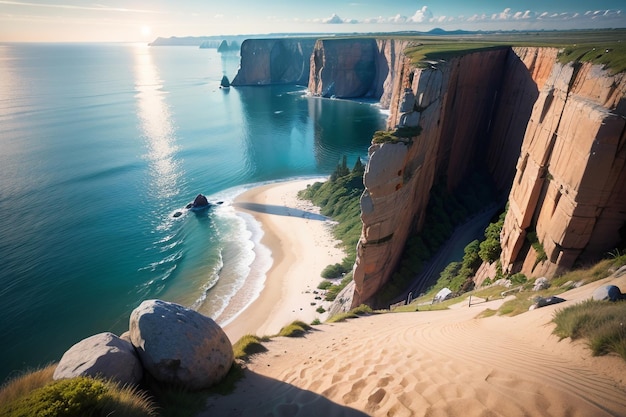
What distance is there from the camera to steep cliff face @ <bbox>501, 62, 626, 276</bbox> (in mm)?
12250

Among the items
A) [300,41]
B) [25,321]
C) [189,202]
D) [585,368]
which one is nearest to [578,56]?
[585,368]

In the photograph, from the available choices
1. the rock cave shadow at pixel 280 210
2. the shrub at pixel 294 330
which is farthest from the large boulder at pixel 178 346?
the rock cave shadow at pixel 280 210

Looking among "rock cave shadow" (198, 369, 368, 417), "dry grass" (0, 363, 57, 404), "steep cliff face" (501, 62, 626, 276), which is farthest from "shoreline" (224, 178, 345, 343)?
"dry grass" (0, 363, 57, 404)

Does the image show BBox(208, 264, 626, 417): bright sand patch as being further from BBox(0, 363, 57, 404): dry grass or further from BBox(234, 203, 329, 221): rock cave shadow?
BBox(234, 203, 329, 221): rock cave shadow

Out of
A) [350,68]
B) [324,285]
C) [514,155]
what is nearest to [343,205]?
[324,285]

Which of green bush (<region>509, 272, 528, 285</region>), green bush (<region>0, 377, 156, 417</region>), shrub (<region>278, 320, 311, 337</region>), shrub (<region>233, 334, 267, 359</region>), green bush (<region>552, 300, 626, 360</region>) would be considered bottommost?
shrub (<region>278, 320, 311, 337</region>)

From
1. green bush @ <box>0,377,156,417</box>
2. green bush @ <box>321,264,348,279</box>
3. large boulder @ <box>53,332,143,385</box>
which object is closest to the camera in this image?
green bush @ <box>0,377,156,417</box>

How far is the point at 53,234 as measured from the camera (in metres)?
38.9

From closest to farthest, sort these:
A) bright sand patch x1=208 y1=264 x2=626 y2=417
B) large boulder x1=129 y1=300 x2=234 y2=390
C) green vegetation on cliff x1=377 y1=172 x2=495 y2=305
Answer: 1. bright sand patch x1=208 y1=264 x2=626 y2=417
2. large boulder x1=129 y1=300 x2=234 y2=390
3. green vegetation on cliff x1=377 y1=172 x2=495 y2=305

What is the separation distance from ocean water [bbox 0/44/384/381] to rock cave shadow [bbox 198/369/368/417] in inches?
380

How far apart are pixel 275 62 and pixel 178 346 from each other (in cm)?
16691

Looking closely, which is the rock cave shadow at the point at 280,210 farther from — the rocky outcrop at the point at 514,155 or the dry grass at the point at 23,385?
the dry grass at the point at 23,385

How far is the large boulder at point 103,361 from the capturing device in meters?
6.80

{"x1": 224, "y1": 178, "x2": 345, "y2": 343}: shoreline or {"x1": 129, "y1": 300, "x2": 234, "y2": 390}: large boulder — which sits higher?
{"x1": 129, "y1": 300, "x2": 234, "y2": 390}: large boulder
